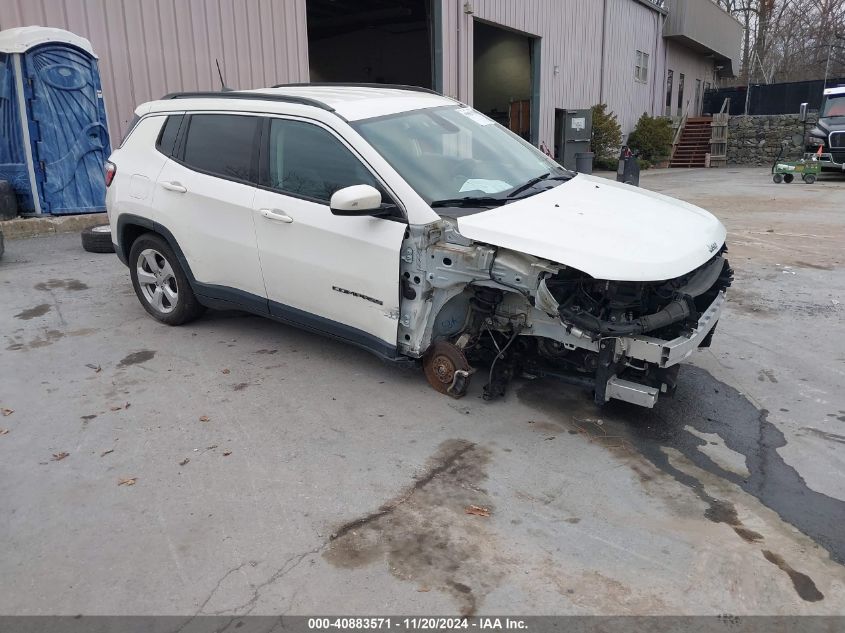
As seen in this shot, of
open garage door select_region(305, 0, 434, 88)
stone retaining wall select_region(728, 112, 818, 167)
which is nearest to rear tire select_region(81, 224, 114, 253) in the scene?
open garage door select_region(305, 0, 434, 88)

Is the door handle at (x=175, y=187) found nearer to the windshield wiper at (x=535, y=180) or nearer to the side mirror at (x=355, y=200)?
the side mirror at (x=355, y=200)

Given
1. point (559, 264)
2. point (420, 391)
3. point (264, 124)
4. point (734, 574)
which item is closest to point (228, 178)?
point (264, 124)

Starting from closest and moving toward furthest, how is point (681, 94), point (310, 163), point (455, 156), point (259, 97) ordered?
1. point (310, 163)
2. point (455, 156)
3. point (259, 97)
4. point (681, 94)

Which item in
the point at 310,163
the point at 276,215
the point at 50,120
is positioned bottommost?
the point at 276,215

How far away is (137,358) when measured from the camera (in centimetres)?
503

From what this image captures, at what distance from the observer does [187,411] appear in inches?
165

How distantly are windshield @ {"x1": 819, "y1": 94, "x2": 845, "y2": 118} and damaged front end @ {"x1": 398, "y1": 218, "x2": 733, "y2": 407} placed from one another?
68.3 ft

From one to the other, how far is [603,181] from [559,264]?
188 cm

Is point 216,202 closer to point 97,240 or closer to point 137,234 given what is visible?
point 137,234

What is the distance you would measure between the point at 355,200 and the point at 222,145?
1703 millimetres

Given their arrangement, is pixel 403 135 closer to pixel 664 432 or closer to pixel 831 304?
pixel 664 432

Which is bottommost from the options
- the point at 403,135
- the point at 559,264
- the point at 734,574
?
the point at 734,574

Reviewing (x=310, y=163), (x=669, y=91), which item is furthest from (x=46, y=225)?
(x=669, y=91)

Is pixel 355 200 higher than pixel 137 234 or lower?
higher
